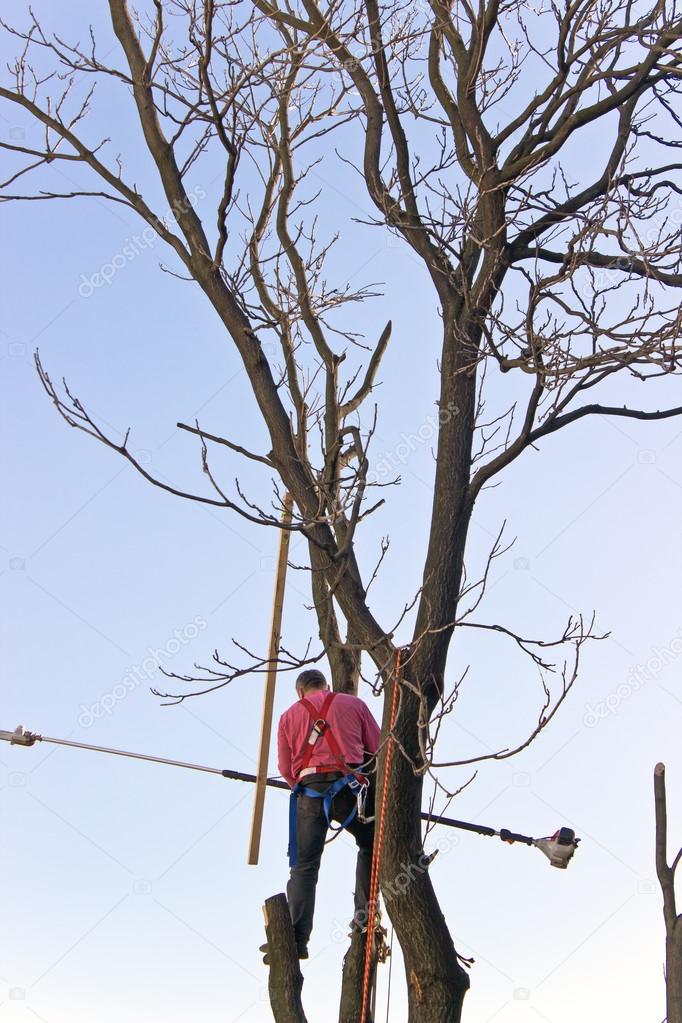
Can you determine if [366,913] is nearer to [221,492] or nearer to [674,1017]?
[674,1017]

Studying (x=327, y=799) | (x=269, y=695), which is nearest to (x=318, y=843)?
(x=327, y=799)

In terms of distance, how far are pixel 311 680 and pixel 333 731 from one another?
31 centimetres

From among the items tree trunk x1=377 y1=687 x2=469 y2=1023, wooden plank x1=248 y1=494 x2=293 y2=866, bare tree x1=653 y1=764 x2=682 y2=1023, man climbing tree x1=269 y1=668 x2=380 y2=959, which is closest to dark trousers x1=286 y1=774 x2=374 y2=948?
man climbing tree x1=269 y1=668 x2=380 y2=959

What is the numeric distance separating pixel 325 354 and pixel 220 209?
1042 millimetres

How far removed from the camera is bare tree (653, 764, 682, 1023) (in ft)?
14.5

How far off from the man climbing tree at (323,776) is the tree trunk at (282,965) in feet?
1.04

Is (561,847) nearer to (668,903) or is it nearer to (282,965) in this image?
(668,903)

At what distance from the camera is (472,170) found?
5.64 metres

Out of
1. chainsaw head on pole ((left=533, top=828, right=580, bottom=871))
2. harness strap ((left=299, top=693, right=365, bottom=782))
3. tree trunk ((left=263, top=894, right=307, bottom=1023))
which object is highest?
chainsaw head on pole ((left=533, top=828, right=580, bottom=871))

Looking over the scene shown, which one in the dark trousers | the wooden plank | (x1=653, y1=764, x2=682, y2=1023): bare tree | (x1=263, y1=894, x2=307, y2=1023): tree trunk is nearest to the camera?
(x1=653, y1=764, x2=682, y2=1023): bare tree

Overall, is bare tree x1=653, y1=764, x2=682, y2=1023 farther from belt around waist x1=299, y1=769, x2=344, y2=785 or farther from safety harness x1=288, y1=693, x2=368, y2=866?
belt around waist x1=299, y1=769, x2=344, y2=785

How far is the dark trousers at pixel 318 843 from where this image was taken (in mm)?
5480

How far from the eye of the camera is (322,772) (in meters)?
5.67

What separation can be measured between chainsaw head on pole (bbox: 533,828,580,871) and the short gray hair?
48.5 inches
